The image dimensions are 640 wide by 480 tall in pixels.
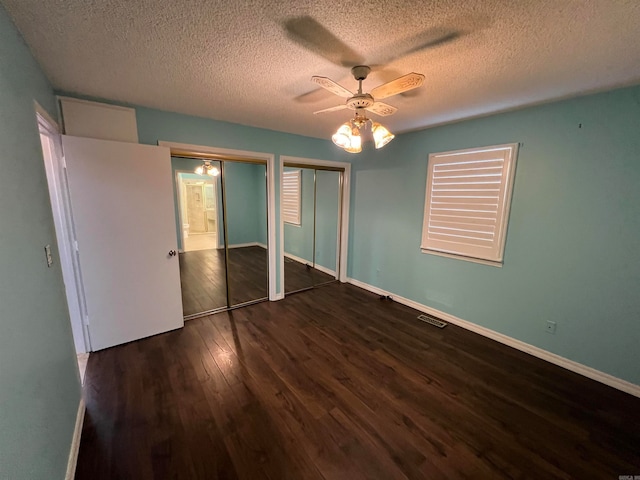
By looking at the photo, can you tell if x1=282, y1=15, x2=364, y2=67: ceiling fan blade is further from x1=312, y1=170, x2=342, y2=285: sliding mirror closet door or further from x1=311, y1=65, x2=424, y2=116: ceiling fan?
x1=312, y1=170, x2=342, y2=285: sliding mirror closet door

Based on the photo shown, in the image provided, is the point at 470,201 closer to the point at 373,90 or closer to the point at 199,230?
the point at 373,90

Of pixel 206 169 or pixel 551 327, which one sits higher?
pixel 206 169

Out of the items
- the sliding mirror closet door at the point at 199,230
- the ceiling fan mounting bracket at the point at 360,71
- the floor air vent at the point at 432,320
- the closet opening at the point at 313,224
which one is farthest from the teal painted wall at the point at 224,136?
the floor air vent at the point at 432,320

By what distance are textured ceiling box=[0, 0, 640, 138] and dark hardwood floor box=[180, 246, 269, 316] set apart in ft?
8.32

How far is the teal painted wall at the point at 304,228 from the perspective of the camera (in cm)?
492

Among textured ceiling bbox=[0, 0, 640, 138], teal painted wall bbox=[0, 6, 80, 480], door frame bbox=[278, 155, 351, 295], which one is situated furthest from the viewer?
door frame bbox=[278, 155, 351, 295]

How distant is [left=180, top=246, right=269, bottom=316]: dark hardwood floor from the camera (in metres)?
3.62

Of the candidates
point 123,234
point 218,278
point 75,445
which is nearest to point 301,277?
point 218,278

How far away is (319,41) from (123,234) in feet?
8.09

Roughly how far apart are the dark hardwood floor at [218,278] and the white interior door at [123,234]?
0.68 meters

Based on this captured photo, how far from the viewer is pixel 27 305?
1.13 metres

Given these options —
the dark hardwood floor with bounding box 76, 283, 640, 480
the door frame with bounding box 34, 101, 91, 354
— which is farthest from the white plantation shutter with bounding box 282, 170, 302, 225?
the door frame with bounding box 34, 101, 91, 354

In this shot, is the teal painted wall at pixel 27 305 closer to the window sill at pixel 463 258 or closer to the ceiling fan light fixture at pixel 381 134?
the ceiling fan light fixture at pixel 381 134

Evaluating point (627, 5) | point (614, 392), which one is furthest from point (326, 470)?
point (627, 5)
